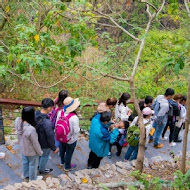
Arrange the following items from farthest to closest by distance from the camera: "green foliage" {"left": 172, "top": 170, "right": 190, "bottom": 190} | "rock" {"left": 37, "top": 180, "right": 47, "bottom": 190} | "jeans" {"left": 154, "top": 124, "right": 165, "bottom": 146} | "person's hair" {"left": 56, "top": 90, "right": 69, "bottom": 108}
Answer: "jeans" {"left": 154, "top": 124, "right": 165, "bottom": 146} → "person's hair" {"left": 56, "top": 90, "right": 69, "bottom": 108} → "rock" {"left": 37, "top": 180, "right": 47, "bottom": 190} → "green foliage" {"left": 172, "top": 170, "right": 190, "bottom": 190}

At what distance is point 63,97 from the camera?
432 centimetres

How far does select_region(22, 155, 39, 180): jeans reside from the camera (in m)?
3.72

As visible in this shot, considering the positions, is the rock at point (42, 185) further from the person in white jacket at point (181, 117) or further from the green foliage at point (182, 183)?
the person in white jacket at point (181, 117)

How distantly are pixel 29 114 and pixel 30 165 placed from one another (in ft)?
2.87

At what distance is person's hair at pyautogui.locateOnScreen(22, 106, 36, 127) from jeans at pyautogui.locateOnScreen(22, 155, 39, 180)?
62 centimetres

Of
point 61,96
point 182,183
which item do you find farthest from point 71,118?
point 182,183

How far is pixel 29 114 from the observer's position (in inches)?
135

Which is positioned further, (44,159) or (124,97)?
(124,97)

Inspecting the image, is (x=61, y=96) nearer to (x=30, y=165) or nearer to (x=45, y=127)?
(x=45, y=127)

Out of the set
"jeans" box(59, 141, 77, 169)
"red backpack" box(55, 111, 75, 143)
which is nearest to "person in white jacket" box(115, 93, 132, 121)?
"jeans" box(59, 141, 77, 169)

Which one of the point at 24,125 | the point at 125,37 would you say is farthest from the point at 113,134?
the point at 125,37

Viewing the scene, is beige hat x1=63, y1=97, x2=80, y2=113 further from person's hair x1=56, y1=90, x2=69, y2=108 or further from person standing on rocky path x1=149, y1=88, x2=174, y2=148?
person standing on rocky path x1=149, y1=88, x2=174, y2=148

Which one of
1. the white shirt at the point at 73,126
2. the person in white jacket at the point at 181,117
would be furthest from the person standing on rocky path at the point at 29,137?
the person in white jacket at the point at 181,117

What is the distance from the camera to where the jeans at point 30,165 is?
12.2ft
